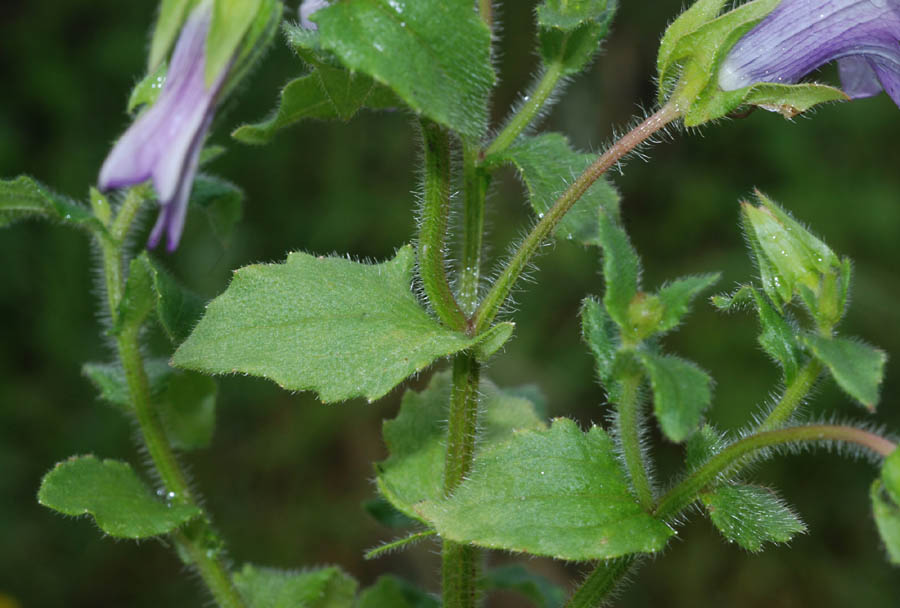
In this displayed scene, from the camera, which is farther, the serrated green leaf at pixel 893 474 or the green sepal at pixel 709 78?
the green sepal at pixel 709 78

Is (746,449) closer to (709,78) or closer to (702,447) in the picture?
(702,447)

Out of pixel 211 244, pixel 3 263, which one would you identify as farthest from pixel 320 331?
pixel 3 263

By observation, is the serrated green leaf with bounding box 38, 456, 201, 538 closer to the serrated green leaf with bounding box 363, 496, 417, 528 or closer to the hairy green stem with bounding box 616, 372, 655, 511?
the serrated green leaf with bounding box 363, 496, 417, 528

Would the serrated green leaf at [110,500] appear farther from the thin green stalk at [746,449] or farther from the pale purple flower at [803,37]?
the pale purple flower at [803,37]

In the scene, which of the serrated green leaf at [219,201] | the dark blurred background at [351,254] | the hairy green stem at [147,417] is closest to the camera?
the hairy green stem at [147,417]

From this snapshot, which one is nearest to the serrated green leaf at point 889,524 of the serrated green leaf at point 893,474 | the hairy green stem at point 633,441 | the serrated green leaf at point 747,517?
the serrated green leaf at point 893,474

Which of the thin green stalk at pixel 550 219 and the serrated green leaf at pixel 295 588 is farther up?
the thin green stalk at pixel 550 219

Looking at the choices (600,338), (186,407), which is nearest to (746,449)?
(600,338)

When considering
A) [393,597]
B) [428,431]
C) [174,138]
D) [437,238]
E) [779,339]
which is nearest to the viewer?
[174,138]
